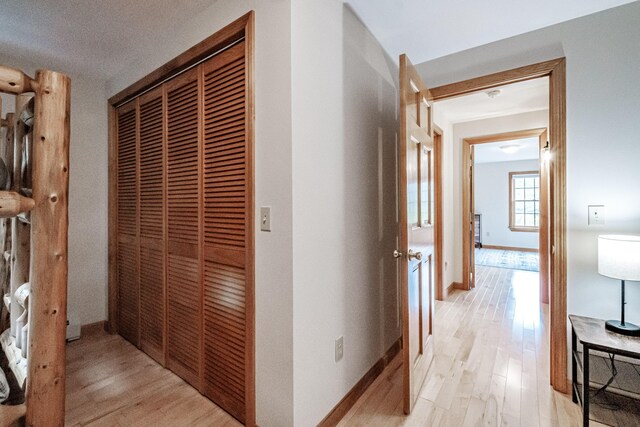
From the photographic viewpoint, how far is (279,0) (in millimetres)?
1382

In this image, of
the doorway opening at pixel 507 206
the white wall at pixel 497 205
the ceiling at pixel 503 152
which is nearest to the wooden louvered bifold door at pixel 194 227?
the ceiling at pixel 503 152

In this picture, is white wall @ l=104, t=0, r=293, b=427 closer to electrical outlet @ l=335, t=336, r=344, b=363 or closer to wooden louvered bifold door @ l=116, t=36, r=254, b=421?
wooden louvered bifold door @ l=116, t=36, r=254, b=421

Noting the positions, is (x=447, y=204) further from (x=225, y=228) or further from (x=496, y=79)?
(x=225, y=228)

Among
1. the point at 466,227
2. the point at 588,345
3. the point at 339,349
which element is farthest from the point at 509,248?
the point at 339,349

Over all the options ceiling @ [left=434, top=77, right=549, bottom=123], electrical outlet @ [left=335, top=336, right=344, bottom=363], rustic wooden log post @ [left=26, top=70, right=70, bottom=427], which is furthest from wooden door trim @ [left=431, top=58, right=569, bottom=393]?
rustic wooden log post @ [left=26, top=70, right=70, bottom=427]

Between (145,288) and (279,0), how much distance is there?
2.23 m

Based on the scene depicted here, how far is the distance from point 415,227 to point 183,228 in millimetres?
1550

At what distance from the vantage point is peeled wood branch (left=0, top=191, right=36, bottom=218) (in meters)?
0.73

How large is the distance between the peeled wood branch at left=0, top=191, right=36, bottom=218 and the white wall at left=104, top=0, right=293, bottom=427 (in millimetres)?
849

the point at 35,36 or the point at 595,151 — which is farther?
the point at 35,36

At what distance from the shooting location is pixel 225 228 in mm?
1670

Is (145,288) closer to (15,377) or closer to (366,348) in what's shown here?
(15,377)

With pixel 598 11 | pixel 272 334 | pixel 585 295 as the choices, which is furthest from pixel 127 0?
pixel 585 295

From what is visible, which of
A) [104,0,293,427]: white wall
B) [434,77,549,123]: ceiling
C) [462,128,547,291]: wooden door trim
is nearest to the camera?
[104,0,293,427]: white wall
